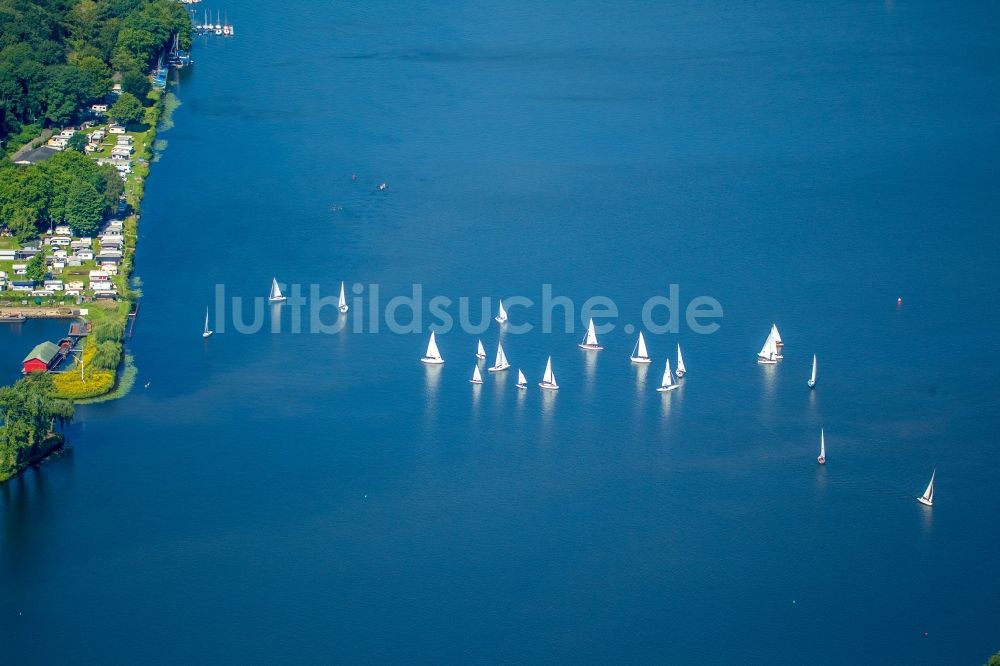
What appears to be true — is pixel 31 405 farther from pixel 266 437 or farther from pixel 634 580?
pixel 634 580

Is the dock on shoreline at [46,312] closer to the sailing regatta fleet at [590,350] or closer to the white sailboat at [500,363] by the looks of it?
the sailing regatta fleet at [590,350]

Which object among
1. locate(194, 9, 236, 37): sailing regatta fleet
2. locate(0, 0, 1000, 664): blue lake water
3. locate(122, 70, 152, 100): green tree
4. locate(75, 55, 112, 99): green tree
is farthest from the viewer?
locate(194, 9, 236, 37): sailing regatta fleet

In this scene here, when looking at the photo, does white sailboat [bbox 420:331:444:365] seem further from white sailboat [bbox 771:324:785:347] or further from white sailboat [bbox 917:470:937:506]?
white sailboat [bbox 917:470:937:506]

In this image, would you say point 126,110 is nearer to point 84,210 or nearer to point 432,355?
point 84,210

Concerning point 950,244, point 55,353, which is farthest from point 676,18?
point 55,353

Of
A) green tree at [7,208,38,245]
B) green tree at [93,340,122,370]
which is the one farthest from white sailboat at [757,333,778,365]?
green tree at [7,208,38,245]
